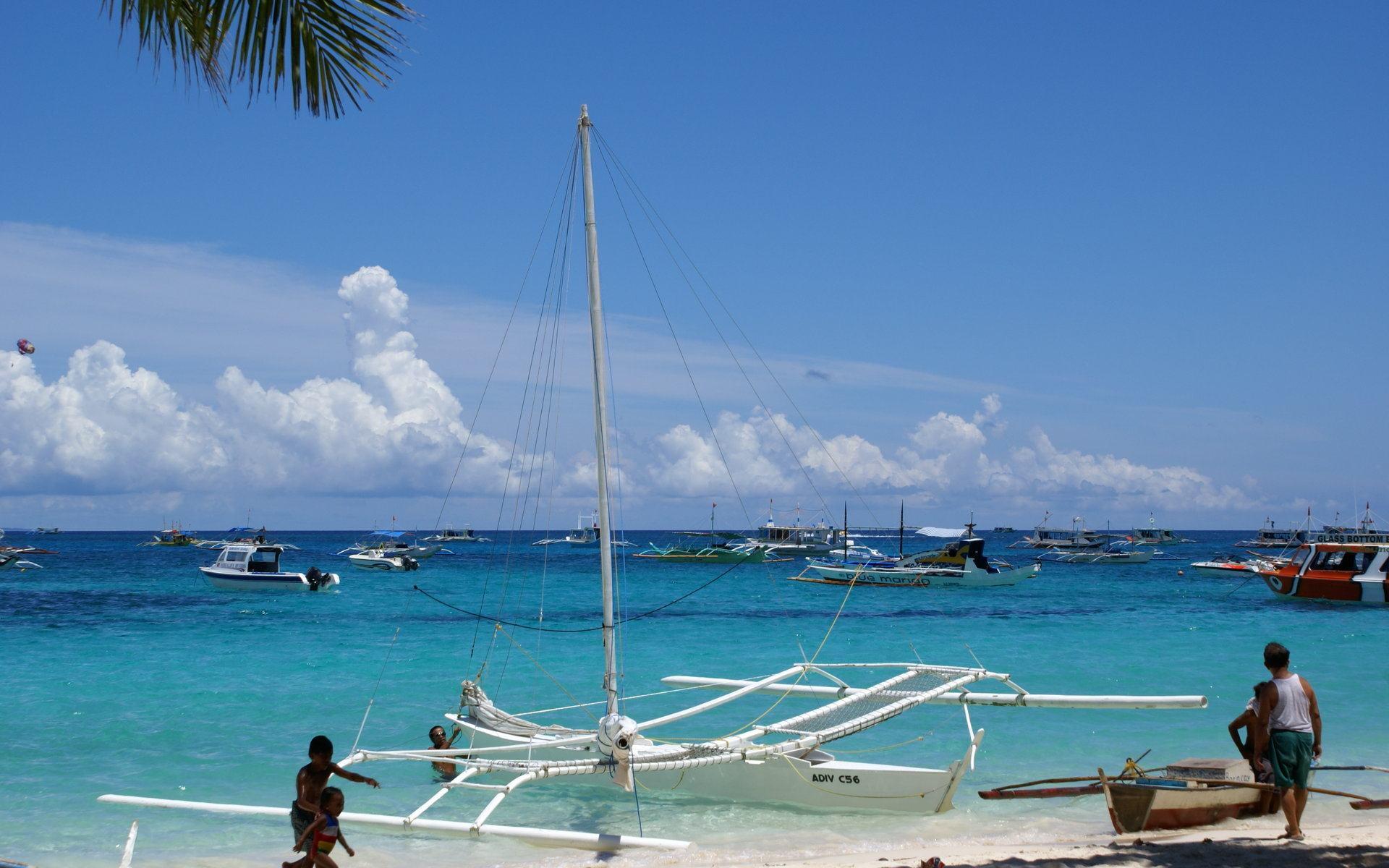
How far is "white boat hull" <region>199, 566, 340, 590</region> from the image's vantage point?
4919cm

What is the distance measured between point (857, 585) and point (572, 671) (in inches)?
1304

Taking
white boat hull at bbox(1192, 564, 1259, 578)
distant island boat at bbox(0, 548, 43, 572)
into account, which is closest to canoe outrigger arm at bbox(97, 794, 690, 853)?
white boat hull at bbox(1192, 564, 1259, 578)

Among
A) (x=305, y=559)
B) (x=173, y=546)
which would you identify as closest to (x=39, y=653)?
(x=305, y=559)

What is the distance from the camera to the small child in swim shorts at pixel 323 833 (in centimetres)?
880

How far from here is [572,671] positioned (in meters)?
26.6

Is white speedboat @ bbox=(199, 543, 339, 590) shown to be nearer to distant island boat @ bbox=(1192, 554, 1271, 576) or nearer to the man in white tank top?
the man in white tank top

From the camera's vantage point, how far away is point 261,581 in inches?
1940

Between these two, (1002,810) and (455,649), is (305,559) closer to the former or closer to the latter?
(455,649)

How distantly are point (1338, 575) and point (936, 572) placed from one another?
18.8 metres

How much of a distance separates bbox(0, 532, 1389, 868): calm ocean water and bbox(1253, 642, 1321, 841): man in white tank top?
8.21 feet

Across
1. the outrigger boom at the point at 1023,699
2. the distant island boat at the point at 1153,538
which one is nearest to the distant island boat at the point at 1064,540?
the distant island boat at the point at 1153,538

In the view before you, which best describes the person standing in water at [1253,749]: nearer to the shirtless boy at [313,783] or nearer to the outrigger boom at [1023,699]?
the outrigger boom at [1023,699]

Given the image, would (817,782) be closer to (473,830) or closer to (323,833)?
(473,830)

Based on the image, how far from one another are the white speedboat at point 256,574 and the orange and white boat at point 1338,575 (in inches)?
1675
